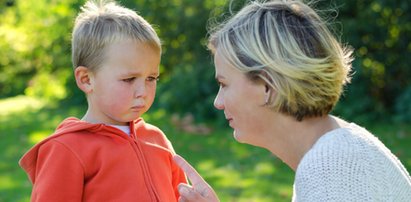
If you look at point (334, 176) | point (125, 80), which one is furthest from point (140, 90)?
point (334, 176)

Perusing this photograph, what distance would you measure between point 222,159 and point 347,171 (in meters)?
5.28

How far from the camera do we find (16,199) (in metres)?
6.17

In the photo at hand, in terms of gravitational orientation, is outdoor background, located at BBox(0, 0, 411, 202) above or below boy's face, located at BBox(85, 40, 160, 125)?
below

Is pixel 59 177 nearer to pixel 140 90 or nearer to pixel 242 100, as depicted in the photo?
pixel 140 90

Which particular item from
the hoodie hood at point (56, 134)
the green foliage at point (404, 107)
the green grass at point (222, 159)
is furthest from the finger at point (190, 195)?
the green foliage at point (404, 107)

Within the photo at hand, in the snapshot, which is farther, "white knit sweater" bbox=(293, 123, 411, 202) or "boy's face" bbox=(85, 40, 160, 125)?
"boy's face" bbox=(85, 40, 160, 125)

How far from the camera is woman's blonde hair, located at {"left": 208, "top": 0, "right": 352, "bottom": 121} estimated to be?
8.38ft

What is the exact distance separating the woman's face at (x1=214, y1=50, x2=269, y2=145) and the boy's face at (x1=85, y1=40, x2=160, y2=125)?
29 centimetres

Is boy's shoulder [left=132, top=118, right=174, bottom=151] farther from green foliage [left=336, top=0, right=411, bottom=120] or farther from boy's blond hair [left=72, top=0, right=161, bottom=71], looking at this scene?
green foliage [left=336, top=0, right=411, bottom=120]

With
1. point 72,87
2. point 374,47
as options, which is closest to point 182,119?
point 374,47

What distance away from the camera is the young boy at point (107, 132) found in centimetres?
266

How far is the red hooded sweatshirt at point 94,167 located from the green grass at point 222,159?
10.1 feet

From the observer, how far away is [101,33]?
282cm

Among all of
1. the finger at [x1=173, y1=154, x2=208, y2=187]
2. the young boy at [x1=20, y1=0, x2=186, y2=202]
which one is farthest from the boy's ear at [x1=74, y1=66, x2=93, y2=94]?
the finger at [x1=173, y1=154, x2=208, y2=187]
